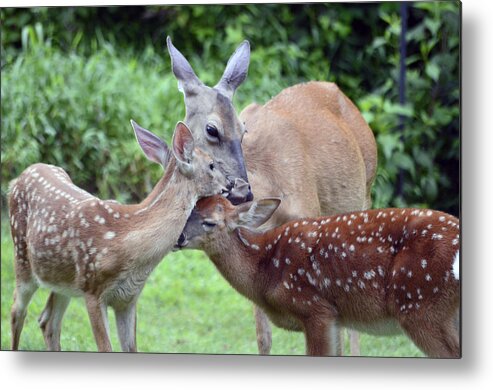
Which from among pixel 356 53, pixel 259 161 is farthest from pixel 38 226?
pixel 356 53

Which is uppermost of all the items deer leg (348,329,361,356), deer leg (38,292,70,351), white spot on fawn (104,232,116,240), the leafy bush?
the leafy bush

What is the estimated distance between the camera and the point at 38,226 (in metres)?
5.45

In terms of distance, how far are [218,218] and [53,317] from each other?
1011 mm

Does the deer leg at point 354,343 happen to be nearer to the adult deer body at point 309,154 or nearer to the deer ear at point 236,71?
the adult deer body at point 309,154

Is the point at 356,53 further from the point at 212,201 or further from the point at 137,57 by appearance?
the point at 212,201

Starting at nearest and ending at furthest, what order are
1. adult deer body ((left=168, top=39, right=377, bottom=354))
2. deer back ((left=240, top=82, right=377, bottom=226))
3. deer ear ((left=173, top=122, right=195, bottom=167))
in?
deer ear ((left=173, top=122, right=195, bottom=167)) < adult deer body ((left=168, top=39, right=377, bottom=354)) < deer back ((left=240, top=82, right=377, bottom=226))

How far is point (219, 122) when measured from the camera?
5.38 meters

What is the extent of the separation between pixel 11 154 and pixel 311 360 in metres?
A: 1.74

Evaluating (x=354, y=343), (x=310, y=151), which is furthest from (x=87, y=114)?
(x=354, y=343)

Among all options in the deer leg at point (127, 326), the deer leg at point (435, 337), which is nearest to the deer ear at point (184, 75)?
the deer leg at point (127, 326)

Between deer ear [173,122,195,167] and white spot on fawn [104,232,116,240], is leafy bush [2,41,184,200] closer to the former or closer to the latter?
white spot on fawn [104,232,116,240]

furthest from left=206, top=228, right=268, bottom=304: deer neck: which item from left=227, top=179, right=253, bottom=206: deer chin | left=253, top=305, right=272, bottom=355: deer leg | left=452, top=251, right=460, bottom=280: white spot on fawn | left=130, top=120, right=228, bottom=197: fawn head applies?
left=452, top=251, right=460, bottom=280: white spot on fawn

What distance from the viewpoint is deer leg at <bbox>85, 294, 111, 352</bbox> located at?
16.9 ft

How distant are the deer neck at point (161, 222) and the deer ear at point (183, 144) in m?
0.06
